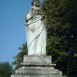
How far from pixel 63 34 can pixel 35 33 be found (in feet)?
61.0

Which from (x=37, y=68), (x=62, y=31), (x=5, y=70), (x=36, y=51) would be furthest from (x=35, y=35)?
(x=5, y=70)

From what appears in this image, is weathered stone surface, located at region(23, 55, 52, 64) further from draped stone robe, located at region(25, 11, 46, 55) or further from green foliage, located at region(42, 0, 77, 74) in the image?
green foliage, located at region(42, 0, 77, 74)

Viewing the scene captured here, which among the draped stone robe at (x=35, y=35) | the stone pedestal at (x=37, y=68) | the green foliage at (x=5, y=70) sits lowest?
the green foliage at (x=5, y=70)

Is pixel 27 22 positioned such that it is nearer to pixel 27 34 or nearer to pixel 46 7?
pixel 27 34

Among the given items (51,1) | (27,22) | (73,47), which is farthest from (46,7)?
(27,22)

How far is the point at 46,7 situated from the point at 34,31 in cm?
2075

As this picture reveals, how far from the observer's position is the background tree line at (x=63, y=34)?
30406 millimetres

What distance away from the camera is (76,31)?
32250 mm

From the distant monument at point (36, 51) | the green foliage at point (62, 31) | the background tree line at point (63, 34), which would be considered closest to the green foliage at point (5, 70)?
the background tree line at point (63, 34)

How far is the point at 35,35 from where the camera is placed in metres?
13.5

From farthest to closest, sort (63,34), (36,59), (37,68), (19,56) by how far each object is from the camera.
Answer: (19,56)
(63,34)
(36,59)
(37,68)

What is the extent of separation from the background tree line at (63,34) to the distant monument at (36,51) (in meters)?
16.0

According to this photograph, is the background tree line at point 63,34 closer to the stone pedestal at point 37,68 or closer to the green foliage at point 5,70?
the stone pedestal at point 37,68

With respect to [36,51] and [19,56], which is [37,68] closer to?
[36,51]
